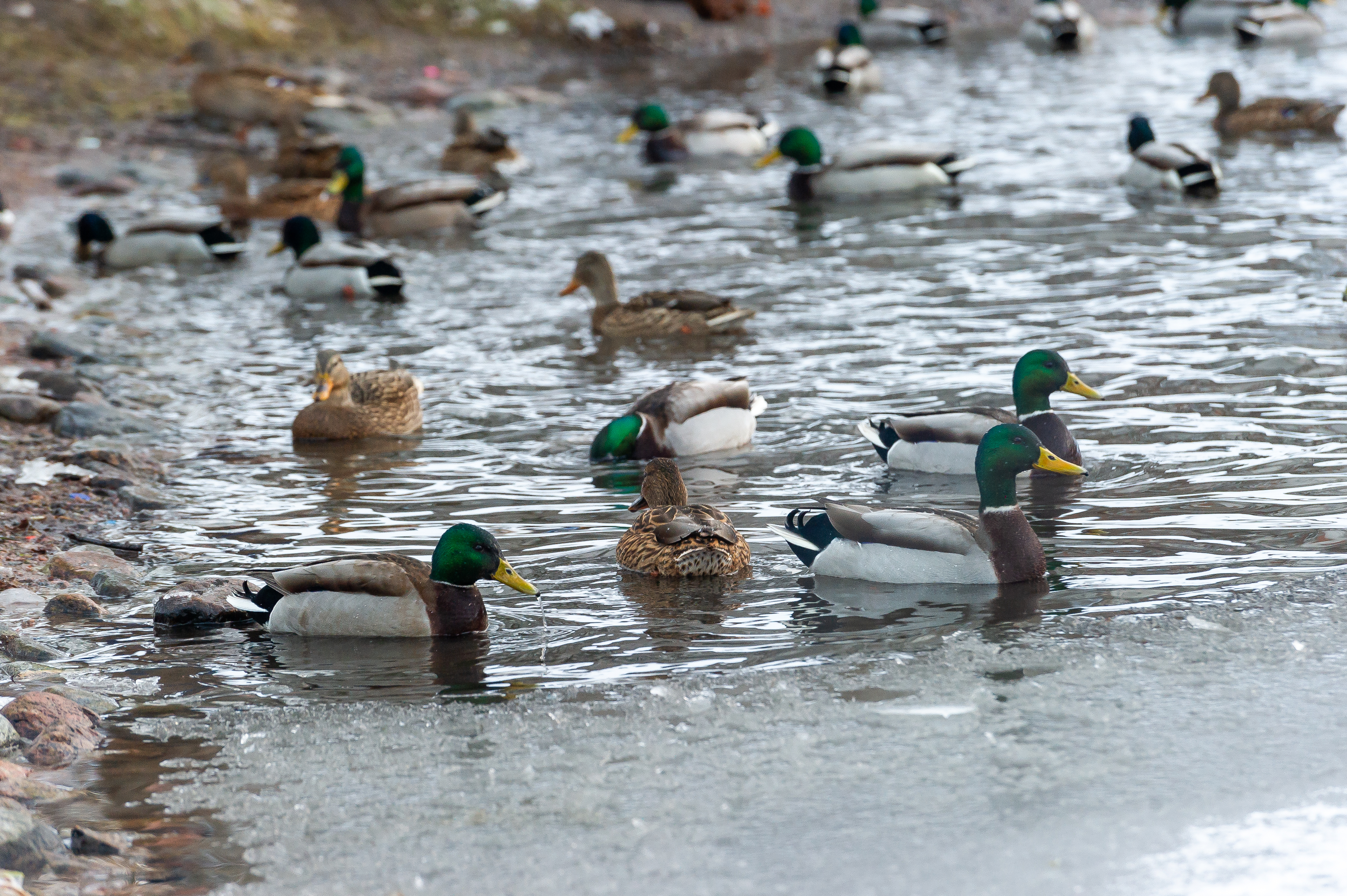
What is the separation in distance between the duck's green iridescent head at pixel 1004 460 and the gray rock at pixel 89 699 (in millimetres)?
3527

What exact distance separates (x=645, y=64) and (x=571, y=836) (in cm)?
2273

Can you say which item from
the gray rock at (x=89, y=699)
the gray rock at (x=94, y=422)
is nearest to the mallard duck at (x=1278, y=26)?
the gray rock at (x=94, y=422)

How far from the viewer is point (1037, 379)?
8336 mm

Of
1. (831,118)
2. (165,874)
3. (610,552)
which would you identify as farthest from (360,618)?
(831,118)

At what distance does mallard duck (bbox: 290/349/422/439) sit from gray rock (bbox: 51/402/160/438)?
36.2 inches

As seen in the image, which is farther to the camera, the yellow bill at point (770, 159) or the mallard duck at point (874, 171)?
the yellow bill at point (770, 159)

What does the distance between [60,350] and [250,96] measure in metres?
10.3

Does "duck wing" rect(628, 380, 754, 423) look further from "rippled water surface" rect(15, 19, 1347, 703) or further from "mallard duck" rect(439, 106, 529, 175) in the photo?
"mallard duck" rect(439, 106, 529, 175)

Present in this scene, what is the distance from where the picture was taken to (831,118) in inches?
831

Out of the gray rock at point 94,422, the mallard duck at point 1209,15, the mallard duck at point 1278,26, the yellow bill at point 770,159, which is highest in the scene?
the mallard duck at point 1209,15

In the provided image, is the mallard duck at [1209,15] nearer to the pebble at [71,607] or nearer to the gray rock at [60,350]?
the gray rock at [60,350]

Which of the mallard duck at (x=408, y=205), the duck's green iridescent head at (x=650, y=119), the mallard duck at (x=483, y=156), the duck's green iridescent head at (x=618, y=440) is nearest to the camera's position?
the duck's green iridescent head at (x=618, y=440)

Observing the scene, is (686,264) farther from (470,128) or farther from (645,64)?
(645,64)

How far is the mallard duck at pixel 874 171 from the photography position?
1628 cm
